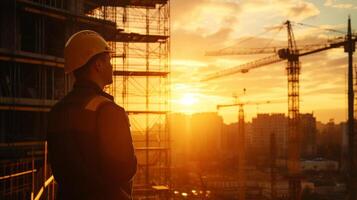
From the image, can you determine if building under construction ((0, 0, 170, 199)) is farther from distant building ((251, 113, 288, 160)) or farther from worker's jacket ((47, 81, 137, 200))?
distant building ((251, 113, 288, 160))

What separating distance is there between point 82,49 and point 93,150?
473 mm

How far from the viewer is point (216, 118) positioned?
10019 cm

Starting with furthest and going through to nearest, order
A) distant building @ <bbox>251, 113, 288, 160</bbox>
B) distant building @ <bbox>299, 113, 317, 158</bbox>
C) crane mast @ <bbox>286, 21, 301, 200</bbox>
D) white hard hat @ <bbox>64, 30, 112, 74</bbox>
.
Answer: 1. distant building @ <bbox>251, 113, 288, 160</bbox>
2. distant building @ <bbox>299, 113, 317, 158</bbox>
3. crane mast @ <bbox>286, 21, 301, 200</bbox>
4. white hard hat @ <bbox>64, 30, 112, 74</bbox>

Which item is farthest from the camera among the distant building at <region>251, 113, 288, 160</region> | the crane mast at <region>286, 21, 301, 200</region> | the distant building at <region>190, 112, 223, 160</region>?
the distant building at <region>251, 113, 288, 160</region>

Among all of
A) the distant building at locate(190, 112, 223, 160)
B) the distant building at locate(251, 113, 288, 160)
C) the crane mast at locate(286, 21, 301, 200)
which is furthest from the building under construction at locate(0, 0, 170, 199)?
the distant building at locate(251, 113, 288, 160)

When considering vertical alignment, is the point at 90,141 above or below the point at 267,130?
above

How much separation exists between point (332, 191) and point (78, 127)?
63.3m

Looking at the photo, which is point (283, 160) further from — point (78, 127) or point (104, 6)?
point (78, 127)

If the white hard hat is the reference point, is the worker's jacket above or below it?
below

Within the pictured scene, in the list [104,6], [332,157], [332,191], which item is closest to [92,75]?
[104,6]

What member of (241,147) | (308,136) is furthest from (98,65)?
(308,136)

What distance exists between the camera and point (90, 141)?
1913 mm

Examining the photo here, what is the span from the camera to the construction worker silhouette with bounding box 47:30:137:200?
1879 millimetres

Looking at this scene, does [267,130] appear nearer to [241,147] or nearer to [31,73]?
[241,147]
